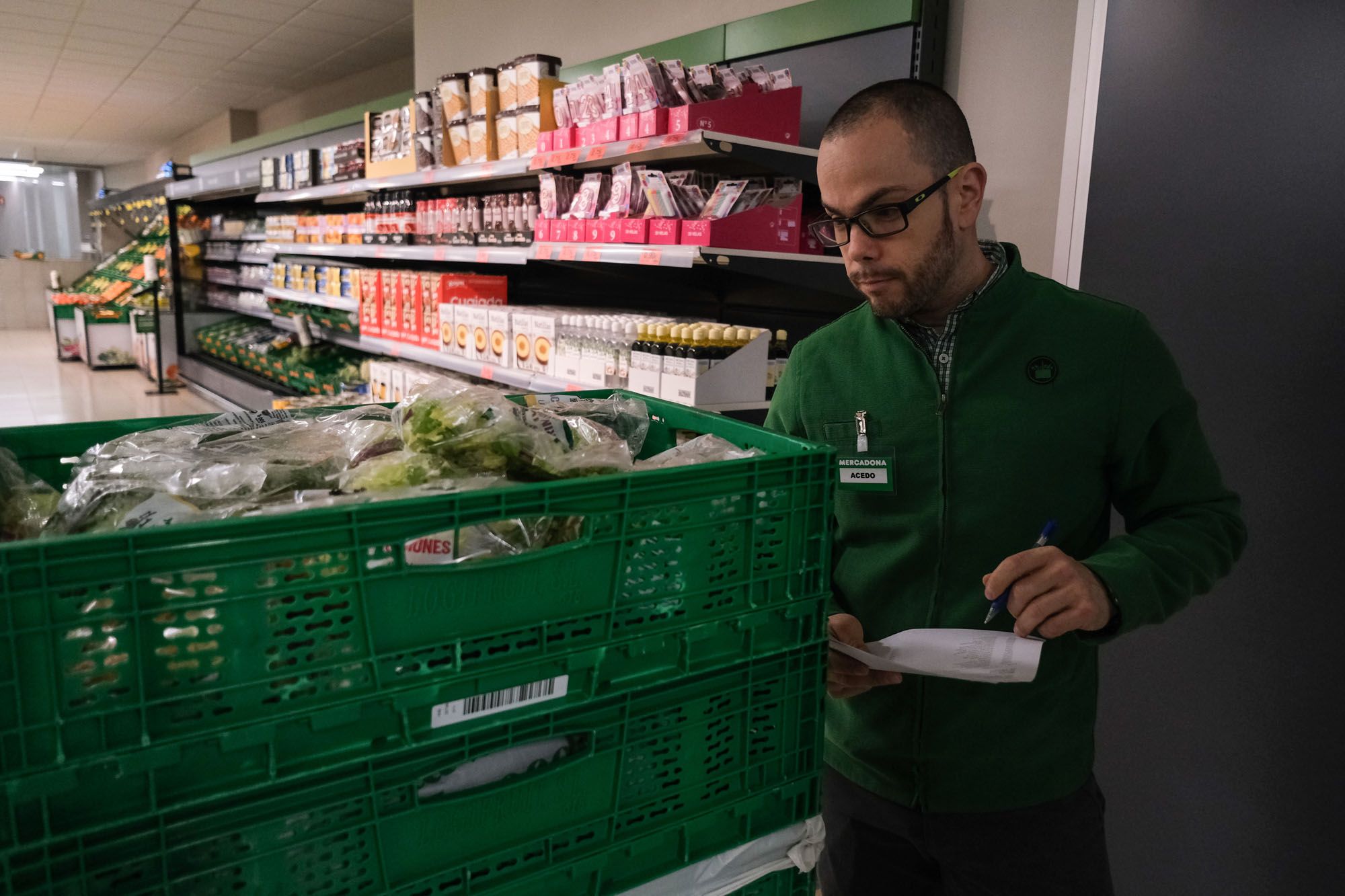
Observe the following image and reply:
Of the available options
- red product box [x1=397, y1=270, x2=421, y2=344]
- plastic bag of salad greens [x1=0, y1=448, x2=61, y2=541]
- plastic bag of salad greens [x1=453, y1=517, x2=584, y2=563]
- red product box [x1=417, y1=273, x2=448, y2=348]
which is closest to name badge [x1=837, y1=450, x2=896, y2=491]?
plastic bag of salad greens [x1=453, y1=517, x2=584, y2=563]

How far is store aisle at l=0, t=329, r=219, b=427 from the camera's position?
29.3 ft

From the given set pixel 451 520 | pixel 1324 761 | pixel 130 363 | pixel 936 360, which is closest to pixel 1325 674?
pixel 1324 761

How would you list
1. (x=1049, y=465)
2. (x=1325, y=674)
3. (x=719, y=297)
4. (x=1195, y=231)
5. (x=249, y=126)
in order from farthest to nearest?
(x=249, y=126) < (x=719, y=297) < (x=1195, y=231) < (x=1325, y=674) < (x=1049, y=465)

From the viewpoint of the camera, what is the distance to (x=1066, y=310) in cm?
145

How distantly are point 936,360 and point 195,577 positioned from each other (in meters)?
1.17

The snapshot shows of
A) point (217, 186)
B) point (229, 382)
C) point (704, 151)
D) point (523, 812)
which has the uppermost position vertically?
point (217, 186)

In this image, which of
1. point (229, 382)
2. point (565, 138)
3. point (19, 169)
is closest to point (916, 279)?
point (565, 138)

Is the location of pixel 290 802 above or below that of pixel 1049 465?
below

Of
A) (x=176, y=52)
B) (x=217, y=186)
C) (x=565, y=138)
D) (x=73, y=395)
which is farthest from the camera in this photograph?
(x=176, y=52)

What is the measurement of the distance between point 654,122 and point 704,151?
0.21 meters

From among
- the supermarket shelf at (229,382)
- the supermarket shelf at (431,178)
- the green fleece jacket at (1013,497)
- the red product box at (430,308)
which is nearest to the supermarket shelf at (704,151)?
the supermarket shelf at (431,178)

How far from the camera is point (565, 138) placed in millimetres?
3502

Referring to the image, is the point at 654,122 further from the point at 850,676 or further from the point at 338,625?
the point at 338,625

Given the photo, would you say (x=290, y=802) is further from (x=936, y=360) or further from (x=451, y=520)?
(x=936, y=360)
